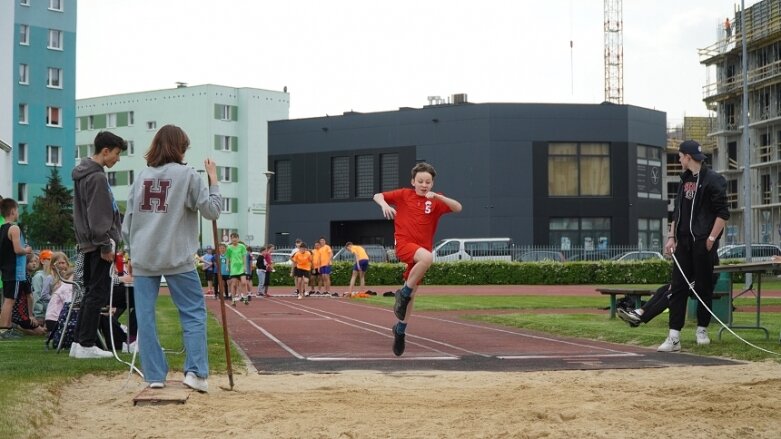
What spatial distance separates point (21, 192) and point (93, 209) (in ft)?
215

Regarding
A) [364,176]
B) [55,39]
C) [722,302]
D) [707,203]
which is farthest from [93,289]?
[55,39]

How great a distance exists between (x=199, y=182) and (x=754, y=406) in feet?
13.7

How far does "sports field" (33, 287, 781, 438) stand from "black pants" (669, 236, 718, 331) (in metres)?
0.48

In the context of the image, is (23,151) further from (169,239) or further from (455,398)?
(455,398)

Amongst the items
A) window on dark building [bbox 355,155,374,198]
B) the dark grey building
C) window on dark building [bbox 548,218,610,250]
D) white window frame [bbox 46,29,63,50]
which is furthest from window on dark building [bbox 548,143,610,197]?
white window frame [bbox 46,29,63,50]

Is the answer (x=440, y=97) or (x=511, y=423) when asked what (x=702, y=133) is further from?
(x=511, y=423)

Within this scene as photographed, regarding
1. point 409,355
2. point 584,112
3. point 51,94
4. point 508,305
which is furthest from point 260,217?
point 409,355

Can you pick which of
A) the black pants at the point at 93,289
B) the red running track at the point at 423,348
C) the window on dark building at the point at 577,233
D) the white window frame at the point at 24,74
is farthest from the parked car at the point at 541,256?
the black pants at the point at 93,289

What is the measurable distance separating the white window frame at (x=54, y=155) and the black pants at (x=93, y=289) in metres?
65.6

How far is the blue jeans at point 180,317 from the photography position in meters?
8.30

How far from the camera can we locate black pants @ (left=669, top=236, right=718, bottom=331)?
39.9 feet

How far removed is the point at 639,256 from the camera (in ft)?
173

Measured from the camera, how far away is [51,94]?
2886 inches

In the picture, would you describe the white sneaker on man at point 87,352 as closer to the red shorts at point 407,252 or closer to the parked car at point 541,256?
the red shorts at point 407,252
